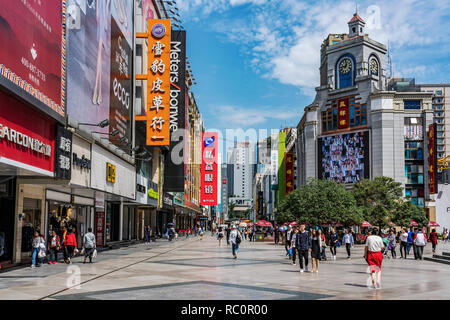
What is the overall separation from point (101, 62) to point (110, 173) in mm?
6095

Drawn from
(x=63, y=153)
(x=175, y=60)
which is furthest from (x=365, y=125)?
(x=63, y=153)

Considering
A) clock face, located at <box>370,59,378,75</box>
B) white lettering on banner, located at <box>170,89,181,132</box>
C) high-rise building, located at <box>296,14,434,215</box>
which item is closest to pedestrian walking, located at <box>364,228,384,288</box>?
white lettering on banner, located at <box>170,89,181,132</box>

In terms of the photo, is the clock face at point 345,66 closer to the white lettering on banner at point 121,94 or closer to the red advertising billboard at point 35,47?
the white lettering on banner at point 121,94

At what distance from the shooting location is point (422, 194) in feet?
275

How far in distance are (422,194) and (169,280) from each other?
77.4 m

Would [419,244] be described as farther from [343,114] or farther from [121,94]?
[343,114]

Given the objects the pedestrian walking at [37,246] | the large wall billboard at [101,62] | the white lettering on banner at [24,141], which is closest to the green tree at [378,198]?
the large wall billboard at [101,62]

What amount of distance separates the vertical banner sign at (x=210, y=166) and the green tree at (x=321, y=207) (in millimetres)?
46610

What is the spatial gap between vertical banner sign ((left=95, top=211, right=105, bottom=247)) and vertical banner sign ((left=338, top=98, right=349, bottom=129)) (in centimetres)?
6251

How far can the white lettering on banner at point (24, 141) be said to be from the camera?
14.3m

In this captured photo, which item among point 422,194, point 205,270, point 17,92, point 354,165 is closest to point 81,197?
point 205,270

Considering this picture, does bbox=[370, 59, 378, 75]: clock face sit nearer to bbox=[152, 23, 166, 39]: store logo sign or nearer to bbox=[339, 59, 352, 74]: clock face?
bbox=[339, 59, 352, 74]: clock face

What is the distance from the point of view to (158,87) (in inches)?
1435
